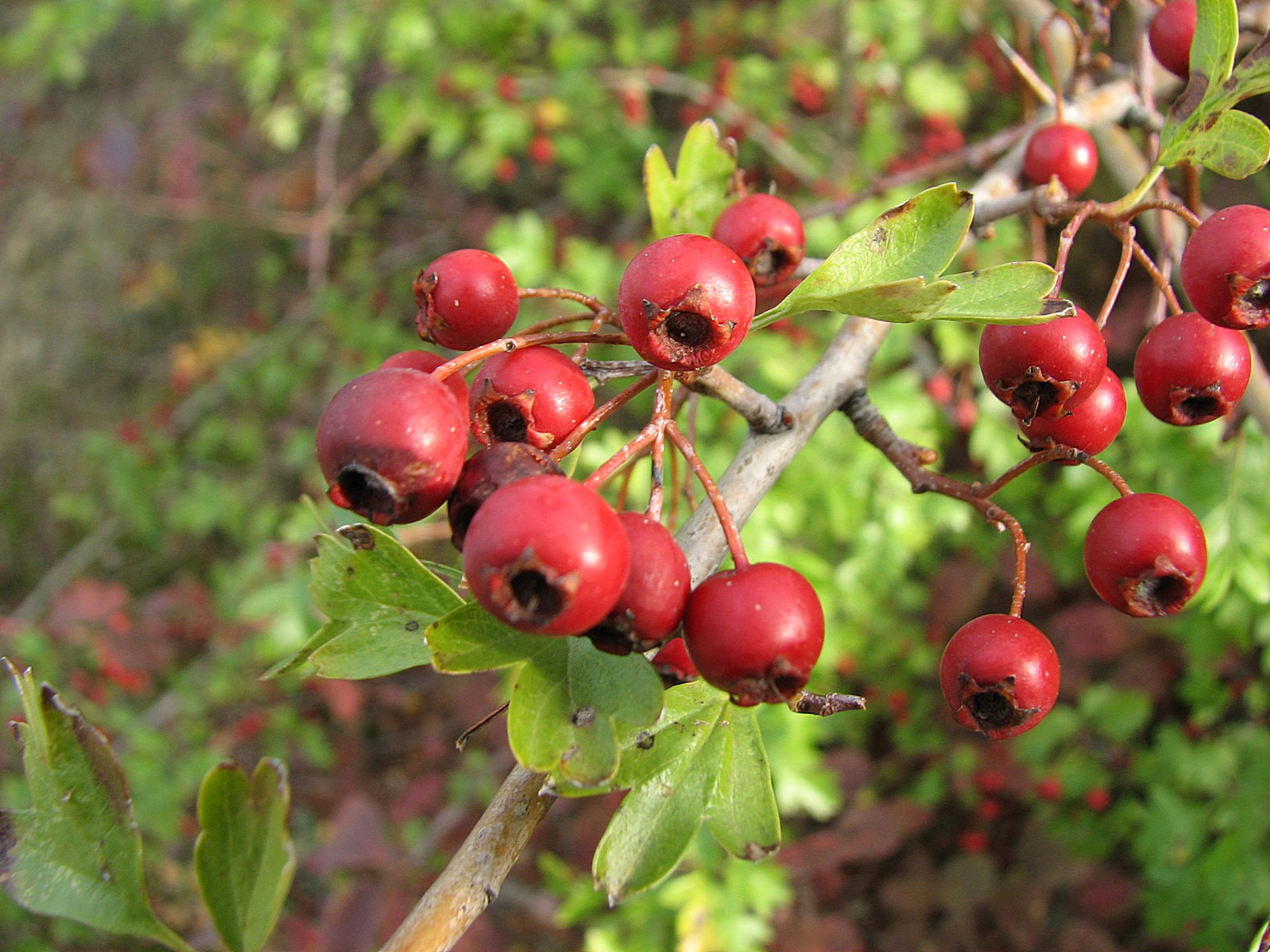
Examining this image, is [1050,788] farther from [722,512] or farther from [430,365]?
[430,365]

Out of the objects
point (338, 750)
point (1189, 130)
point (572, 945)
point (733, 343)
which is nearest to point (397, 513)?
point (733, 343)

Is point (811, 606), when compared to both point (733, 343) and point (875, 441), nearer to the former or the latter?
point (733, 343)

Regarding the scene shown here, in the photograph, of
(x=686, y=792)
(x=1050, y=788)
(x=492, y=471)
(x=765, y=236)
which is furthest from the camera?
(x=1050, y=788)

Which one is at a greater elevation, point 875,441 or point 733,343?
point 733,343

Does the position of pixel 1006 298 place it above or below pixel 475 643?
above

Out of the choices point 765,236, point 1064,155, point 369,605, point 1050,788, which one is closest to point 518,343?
point 369,605

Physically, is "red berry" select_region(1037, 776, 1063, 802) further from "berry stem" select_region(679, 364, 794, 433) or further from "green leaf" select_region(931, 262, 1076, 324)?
"green leaf" select_region(931, 262, 1076, 324)
